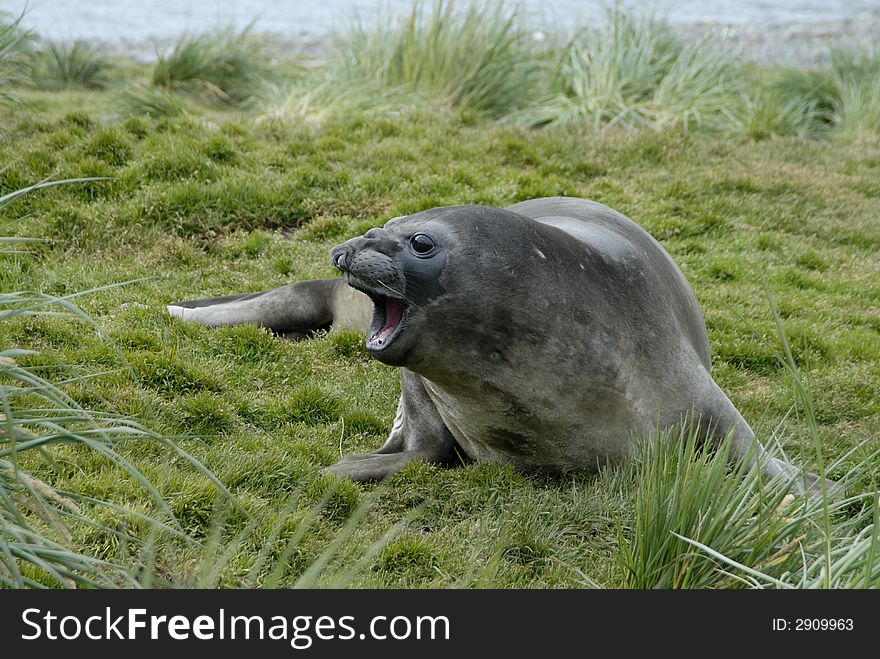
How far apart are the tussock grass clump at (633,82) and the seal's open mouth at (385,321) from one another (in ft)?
23.9

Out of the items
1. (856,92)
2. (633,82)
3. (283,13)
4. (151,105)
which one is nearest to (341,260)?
→ (151,105)

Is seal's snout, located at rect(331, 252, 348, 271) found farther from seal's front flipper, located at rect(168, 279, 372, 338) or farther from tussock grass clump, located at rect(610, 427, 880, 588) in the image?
seal's front flipper, located at rect(168, 279, 372, 338)

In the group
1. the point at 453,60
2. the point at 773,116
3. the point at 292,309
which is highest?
the point at 453,60

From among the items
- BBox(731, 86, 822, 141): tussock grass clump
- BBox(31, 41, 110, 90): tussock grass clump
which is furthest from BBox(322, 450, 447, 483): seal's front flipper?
BBox(31, 41, 110, 90): tussock grass clump

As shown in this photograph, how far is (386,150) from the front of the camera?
30.6 feet

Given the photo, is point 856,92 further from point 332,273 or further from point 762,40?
point 762,40

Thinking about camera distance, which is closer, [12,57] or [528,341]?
[528,341]

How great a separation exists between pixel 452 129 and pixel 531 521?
6.55m

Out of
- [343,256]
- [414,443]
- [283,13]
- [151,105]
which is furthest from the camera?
[283,13]

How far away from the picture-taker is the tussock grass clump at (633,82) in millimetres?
11102

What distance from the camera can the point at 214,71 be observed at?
41.4ft
